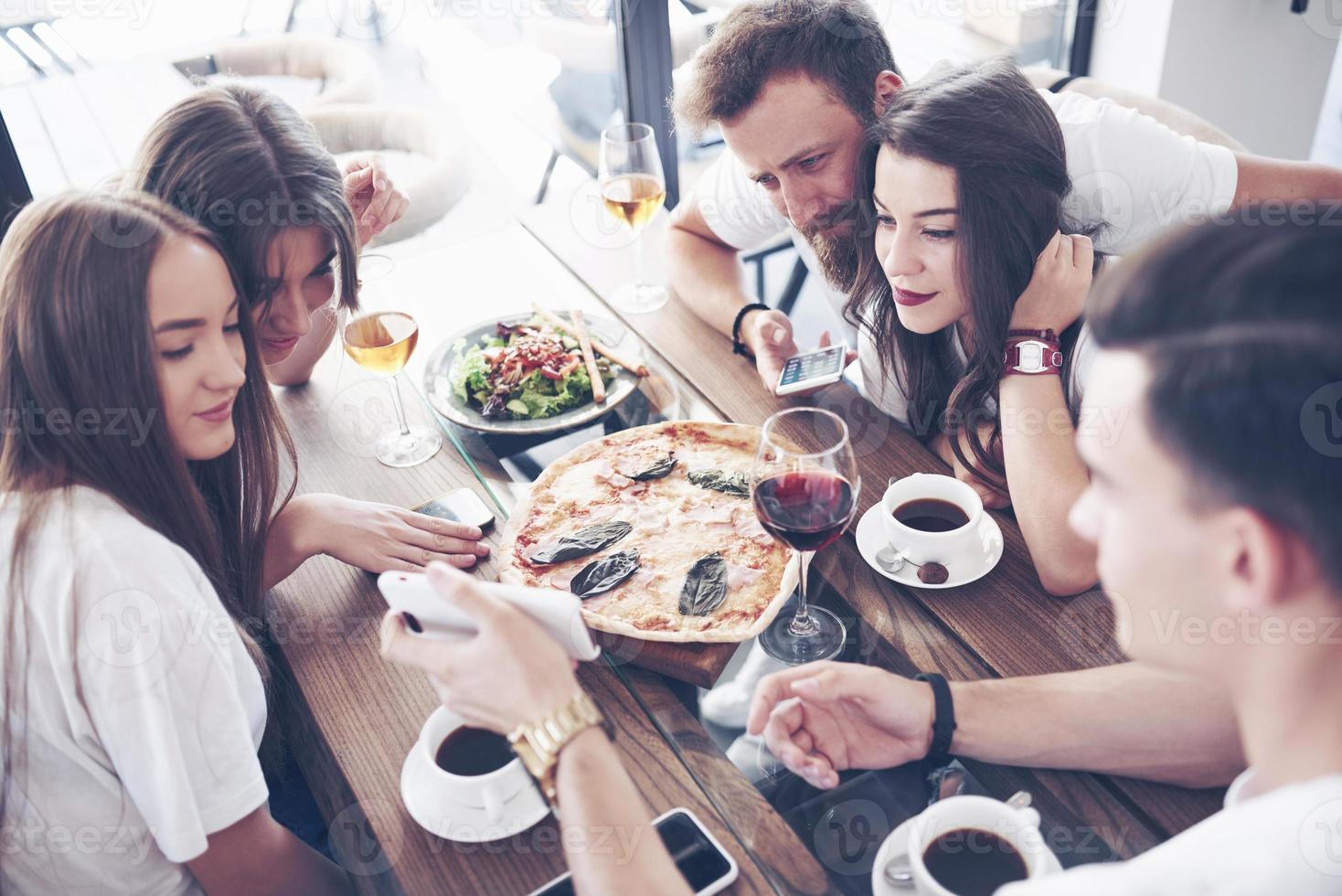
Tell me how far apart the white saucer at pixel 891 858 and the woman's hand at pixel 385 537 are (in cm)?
72

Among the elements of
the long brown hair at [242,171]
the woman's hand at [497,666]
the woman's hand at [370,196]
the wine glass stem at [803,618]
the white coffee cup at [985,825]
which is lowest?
the wine glass stem at [803,618]

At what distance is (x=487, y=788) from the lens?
40.9 inches

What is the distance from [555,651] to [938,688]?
0.46 m

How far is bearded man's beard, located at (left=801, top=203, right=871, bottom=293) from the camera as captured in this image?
6.55ft

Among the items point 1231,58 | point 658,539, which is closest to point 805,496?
point 658,539

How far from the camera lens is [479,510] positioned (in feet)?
5.08

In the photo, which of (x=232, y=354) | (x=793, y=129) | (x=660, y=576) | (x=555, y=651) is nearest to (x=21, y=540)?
(x=232, y=354)

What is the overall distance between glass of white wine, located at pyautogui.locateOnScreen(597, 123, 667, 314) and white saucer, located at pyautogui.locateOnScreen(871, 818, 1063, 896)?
1.29 metres

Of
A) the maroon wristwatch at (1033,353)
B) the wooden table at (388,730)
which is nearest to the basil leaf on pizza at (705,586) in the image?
the wooden table at (388,730)

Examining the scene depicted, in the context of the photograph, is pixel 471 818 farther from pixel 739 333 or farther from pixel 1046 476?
pixel 739 333

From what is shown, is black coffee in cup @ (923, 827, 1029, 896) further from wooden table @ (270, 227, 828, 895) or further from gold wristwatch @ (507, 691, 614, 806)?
gold wristwatch @ (507, 691, 614, 806)

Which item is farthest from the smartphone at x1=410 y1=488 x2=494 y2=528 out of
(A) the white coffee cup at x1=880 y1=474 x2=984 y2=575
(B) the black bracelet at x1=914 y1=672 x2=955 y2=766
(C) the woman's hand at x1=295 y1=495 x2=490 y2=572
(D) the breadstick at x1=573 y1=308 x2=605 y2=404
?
(B) the black bracelet at x1=914 y1=672 x2=955 y2=766

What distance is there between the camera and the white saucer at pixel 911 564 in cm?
134

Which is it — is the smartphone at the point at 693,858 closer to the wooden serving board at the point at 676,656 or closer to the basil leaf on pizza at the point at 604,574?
the wooden serving board at the point at 676,656
